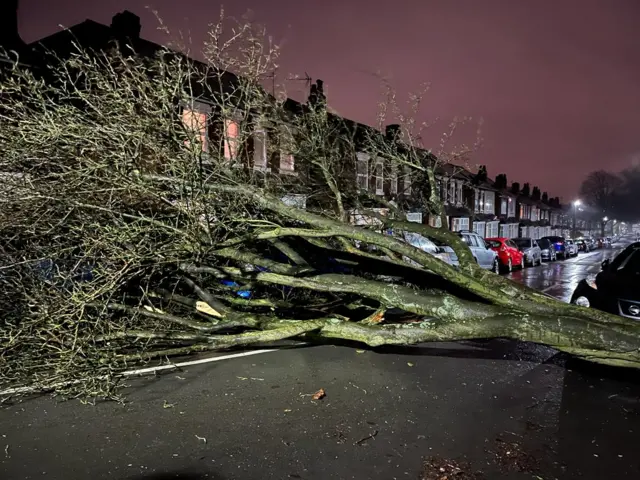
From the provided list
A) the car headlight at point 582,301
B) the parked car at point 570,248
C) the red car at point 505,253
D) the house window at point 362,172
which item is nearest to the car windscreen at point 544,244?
the parked car at point 570,248

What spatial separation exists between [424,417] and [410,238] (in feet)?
31.8

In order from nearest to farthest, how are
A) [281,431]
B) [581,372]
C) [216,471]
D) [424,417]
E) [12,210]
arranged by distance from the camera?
[216,471] < [281,431] < [424,417] < [12,210] < [581,372]

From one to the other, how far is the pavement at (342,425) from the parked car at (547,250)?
25.1 metres

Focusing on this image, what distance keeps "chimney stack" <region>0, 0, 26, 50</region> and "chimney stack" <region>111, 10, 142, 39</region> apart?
2764 mm

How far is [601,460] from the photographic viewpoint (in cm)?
363

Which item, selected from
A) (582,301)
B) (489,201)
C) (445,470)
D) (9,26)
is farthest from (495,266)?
(489,201)

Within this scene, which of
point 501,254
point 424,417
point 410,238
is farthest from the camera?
point 501,254

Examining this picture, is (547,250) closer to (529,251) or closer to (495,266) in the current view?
(529,251)

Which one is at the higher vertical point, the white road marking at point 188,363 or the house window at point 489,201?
the house window at point 489,201

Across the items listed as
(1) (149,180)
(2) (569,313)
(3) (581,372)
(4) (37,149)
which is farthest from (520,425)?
(4) (37,149)

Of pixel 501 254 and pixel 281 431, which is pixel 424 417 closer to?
pixel 281 431

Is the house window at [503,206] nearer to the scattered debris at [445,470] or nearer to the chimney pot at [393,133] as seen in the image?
the chimney pot at [393,133]

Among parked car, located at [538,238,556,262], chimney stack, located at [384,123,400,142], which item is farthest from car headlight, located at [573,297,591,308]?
parked car, located at [538,238,556,262]

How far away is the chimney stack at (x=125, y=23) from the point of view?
1522 centimetres
